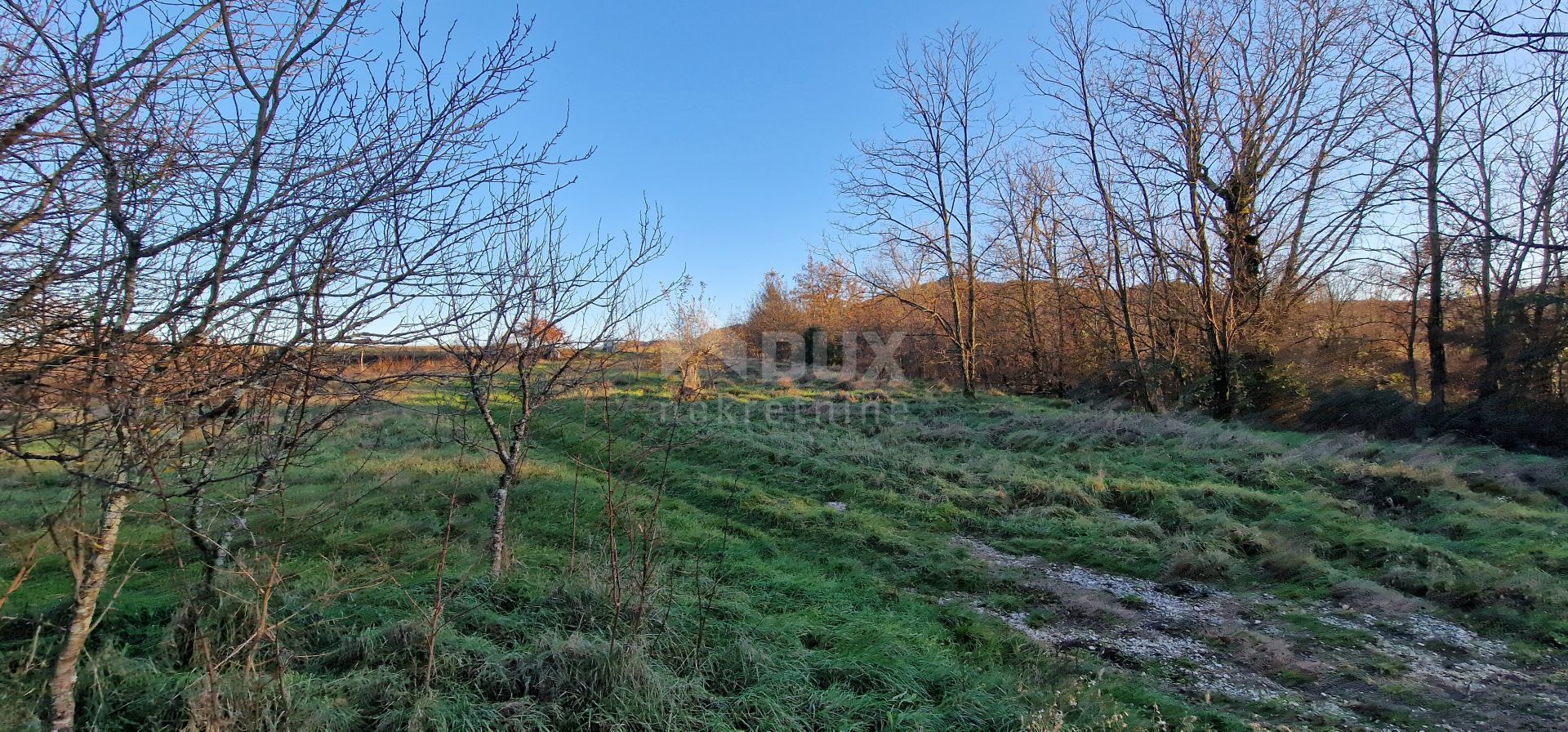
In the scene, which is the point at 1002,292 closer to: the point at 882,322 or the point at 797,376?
the point at 882,322

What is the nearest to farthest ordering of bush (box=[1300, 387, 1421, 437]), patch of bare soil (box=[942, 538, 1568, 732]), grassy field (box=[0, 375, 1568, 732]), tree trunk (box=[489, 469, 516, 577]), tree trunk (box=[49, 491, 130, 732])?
1. tree trunk (box=[49, 491, 130, 732])
2. grassy field (box=[0, 375, 1568, 732])
3. patch of bare soil (box=[942, 538, 1568, 732])
4. tree trunk (box=[489, 469, 516, 577])
5. bush (box=[1300, 387, 1421, 437])

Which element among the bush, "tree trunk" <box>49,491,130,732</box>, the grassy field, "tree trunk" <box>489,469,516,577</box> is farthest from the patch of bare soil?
the bush

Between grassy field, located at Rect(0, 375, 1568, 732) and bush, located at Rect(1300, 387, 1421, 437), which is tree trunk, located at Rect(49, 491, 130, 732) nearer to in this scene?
grassy field, located at Rect(0, 375, 1568, 732)

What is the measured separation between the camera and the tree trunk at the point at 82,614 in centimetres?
242

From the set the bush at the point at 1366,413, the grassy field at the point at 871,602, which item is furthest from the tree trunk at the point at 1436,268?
the grassy field at the point at 871,602

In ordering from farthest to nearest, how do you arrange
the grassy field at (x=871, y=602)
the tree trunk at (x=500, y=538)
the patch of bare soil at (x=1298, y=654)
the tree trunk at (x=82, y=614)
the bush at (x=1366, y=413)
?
the bush at (x=1366, y=413) → the tree trunk at (x=500, y=538) → the patch of bare soil at (x=1298, y=654) → the grassy field at (x=871, y=602) → the tree trunk at (x=82, y=614)

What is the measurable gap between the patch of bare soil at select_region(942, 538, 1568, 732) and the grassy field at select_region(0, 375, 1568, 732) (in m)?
0.02

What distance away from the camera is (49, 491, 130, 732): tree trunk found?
2424mm

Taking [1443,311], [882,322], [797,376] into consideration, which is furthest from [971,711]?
[882,322]

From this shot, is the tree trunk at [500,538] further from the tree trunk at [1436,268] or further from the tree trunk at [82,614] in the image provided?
the tree trunk at [1436,268]

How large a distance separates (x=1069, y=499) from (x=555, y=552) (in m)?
5.92

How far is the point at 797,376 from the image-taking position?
24078 millimetres

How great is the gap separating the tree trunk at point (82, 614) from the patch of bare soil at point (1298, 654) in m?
4.97

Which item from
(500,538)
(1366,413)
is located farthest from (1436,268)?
(500,538)
